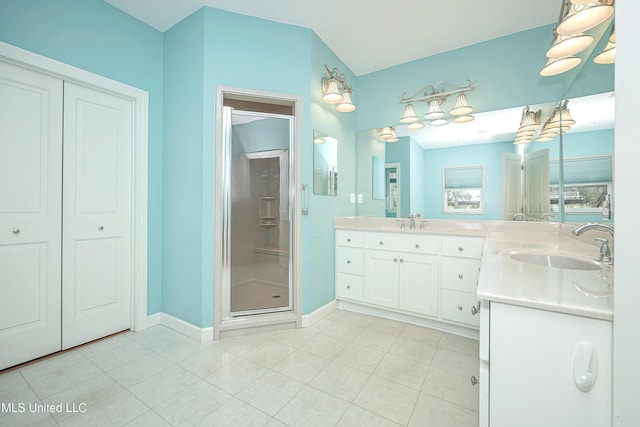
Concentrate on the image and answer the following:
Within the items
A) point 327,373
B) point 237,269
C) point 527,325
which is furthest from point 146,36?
point 527,325

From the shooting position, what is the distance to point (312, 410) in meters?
1.46

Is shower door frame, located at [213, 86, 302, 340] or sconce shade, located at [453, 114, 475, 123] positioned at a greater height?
sconce shade, located at [453, 114, 475, 123]

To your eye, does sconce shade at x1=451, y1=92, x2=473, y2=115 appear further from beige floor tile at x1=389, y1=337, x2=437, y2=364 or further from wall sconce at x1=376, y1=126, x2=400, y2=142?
beige floor tile at x1=389, y1=337, x2=437, y2=364

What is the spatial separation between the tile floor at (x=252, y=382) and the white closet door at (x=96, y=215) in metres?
0.27

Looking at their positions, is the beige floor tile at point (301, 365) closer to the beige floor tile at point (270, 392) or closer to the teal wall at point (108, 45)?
the beige floor tile at point (270, 392)

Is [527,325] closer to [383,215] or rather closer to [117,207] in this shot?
[383,215]

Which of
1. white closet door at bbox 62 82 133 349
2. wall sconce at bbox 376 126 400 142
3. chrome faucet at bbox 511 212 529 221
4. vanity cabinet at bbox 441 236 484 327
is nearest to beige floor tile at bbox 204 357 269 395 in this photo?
white closet door at bbox 62 82 133 349

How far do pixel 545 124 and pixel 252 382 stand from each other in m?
3.08

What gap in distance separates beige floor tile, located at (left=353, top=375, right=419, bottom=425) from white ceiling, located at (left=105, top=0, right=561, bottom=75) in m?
2.85

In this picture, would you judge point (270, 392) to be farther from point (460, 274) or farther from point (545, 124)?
point (545, 124)

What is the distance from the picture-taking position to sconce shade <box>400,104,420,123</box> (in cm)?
279

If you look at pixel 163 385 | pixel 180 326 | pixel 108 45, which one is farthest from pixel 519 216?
pixel 108 45

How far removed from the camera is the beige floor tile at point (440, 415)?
53.6 inches


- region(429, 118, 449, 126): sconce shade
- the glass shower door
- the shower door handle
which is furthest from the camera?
region(429, 118, 449, 126): sconce shade
